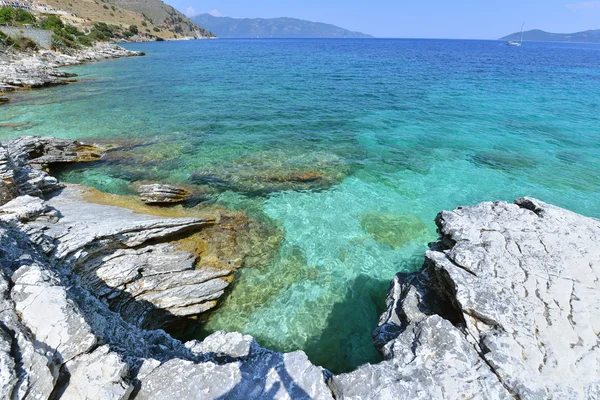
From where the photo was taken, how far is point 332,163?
1992cm

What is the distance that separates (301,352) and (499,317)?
4.15 m

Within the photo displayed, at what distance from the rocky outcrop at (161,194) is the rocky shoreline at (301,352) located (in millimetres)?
4203

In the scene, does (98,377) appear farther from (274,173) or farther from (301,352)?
(274,173)

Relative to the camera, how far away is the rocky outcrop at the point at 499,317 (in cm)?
515

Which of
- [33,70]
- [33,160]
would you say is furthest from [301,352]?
[33,70]

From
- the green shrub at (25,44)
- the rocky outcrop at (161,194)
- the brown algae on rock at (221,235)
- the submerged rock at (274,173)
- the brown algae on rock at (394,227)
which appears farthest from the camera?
the green shrub at (25,44)

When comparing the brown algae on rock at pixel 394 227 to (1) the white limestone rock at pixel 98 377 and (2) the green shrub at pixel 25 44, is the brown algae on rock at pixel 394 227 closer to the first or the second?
(1) the white limestone rock at pixel 98 377

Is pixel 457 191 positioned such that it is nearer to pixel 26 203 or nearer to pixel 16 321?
pixel 16 321

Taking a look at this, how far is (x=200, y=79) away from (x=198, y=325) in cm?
4737

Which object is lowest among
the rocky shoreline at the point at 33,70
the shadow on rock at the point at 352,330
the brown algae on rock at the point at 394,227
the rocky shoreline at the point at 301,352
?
the shadow on rock at the point at 352,330

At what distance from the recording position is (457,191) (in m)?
17.2

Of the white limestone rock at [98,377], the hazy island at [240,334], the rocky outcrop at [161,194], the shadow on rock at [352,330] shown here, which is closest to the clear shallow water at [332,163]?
the shadow on rock at [352,330]

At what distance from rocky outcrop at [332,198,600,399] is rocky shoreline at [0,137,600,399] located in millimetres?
24

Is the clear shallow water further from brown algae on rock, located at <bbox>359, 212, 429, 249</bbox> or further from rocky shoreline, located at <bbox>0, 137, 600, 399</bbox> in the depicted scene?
rocky shoreline, located at <bbox>0, 137, 600, 399</bbox>
